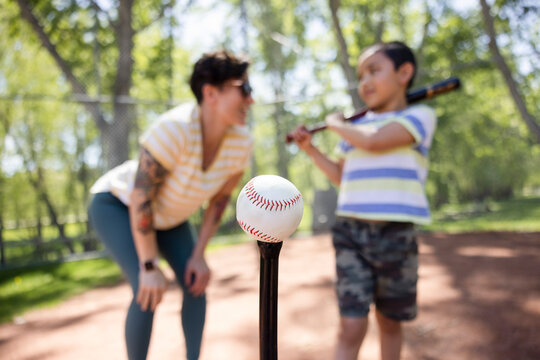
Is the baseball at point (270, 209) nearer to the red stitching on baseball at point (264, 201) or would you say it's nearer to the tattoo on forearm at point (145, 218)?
the red stitching on baseball at point (264, 201)

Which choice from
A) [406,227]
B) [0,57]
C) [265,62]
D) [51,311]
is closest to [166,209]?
[406,227]

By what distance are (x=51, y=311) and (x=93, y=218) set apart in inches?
91.0

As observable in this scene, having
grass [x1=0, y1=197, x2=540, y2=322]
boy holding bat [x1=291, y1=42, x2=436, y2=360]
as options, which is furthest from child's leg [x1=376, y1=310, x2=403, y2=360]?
grass [x1=0, y1=197, x2=540, y2=322]

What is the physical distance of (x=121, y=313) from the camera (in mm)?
3195

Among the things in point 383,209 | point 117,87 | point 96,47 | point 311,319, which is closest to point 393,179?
point 383,209

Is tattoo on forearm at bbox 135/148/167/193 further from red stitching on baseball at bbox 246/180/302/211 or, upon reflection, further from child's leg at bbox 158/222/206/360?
red stitching on baseball at bbox 246/180/302/211

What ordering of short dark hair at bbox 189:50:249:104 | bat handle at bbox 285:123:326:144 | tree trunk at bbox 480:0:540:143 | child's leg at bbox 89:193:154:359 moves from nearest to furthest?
child's leg at bbox 89:193:154:359 < short dark hair at bbox 189:50:249:104 < bat handle at bbox 285:123:326:144 < tree trunk at bbox 480:0:540:143

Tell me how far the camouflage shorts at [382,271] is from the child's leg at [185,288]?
2.12 feet

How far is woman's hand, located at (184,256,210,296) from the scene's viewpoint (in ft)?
5.30

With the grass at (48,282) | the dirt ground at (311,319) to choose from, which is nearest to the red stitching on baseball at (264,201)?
the dirt ground at (311,319)

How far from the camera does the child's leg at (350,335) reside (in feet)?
4.52

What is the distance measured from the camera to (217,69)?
1580mm

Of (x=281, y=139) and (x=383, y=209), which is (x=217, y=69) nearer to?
(x=383, y=209)

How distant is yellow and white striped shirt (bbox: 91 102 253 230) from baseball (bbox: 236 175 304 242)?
86 centimetres
